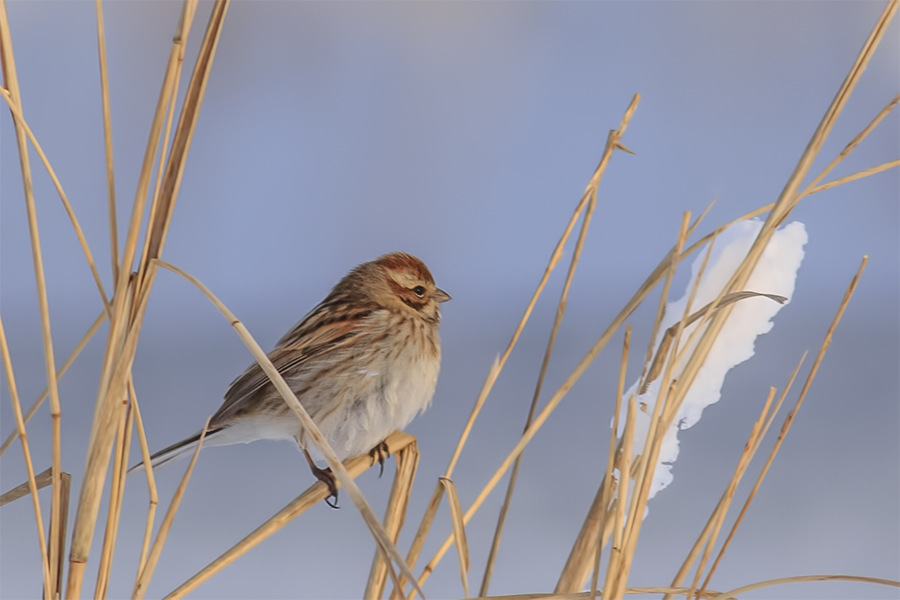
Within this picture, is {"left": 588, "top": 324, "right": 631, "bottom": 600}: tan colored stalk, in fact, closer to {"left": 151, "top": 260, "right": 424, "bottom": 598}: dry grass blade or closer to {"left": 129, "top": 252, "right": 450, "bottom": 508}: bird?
{"left": 151, "top": 260, "right": 424, "bottom": 598}: dry grass blade

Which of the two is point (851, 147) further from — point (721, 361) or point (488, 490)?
point (488, 490)

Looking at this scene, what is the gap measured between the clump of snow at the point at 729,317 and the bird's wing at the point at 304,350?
2.19 feet

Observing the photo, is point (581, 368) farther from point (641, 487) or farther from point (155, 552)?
point (155, 552)

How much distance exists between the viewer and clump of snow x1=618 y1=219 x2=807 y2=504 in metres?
0.66

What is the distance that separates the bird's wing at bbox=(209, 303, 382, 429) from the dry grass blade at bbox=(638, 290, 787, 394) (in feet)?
2.22

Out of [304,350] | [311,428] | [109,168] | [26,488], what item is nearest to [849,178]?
[311,428]

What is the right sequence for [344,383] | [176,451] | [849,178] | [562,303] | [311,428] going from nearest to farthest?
1. [311,428]
2. [849,178]
3. [562,303]
4. [176,451]
5. [344,383]

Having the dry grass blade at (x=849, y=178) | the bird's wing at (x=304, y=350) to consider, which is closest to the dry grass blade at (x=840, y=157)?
the dry grass blade at (x=849, y=178)

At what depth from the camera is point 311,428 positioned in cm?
56

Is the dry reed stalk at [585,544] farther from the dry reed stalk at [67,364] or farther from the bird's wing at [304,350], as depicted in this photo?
the bird's wing at [304,350]

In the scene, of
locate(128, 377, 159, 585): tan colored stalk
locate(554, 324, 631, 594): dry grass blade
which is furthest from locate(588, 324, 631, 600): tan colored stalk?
locate(128, 377, 159, 585): tan colored stalk

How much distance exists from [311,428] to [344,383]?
0.67m

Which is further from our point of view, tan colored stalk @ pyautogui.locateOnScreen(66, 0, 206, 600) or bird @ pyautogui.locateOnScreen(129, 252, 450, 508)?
bird @ pyautogui.locateOnScreen(129, 252, 450, 508)

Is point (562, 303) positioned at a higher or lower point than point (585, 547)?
higher
